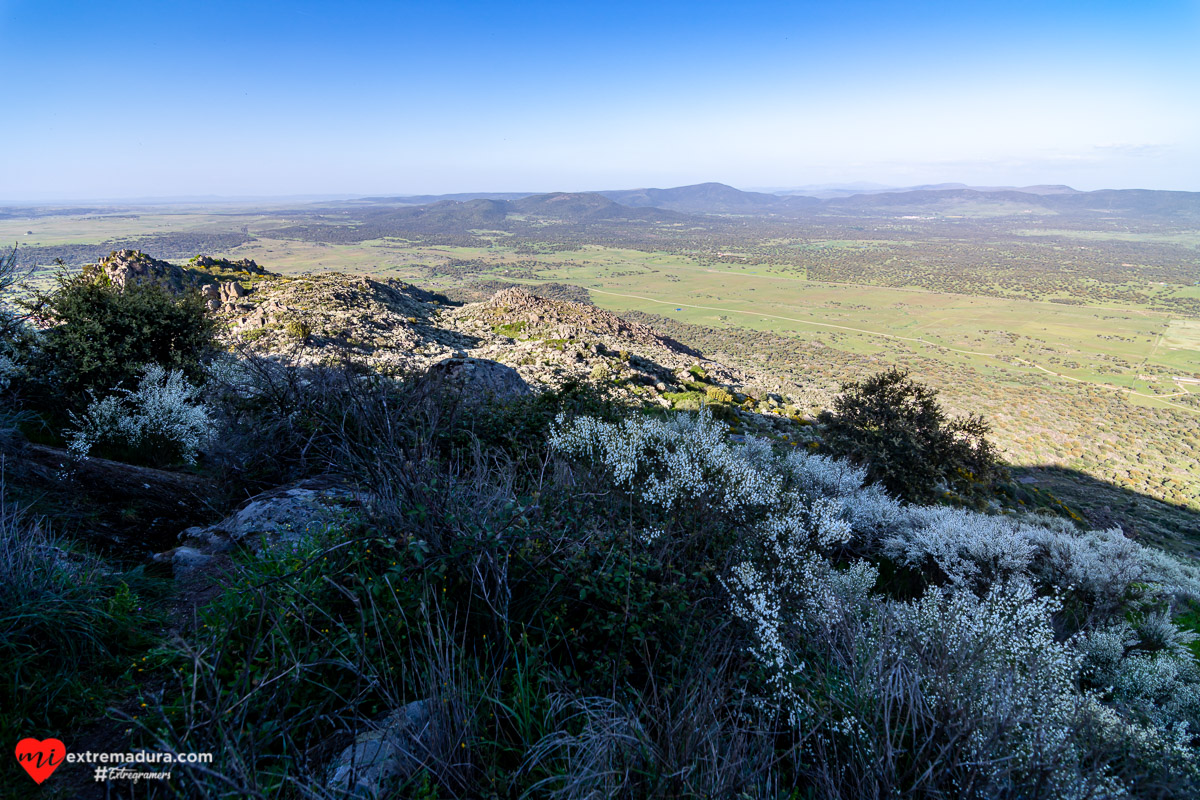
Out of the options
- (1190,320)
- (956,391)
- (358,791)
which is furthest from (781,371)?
(1190,320)

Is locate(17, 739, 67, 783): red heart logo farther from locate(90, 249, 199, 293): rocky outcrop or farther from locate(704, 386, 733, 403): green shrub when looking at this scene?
locate(90, 249, 199, 293): rocky outcrop

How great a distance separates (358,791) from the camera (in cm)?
251

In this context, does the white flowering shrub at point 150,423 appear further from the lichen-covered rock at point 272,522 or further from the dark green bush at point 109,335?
the lichen-covered rock at point 272,522

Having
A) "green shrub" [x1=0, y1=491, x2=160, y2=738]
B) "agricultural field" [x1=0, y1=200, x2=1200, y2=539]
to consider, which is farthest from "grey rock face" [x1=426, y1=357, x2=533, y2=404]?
"agricultural field" [x1=0, y1=200, x2=1200, y2=539]

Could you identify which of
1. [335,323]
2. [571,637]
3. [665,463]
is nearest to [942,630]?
[571,637]

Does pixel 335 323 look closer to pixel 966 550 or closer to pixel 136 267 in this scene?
pixel 136 267

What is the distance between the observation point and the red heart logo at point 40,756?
255cm

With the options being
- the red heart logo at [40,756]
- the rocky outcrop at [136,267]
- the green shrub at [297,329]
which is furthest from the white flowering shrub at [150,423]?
the rocky outcrop at [136,267]

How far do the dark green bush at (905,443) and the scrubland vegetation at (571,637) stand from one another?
17.2 ft

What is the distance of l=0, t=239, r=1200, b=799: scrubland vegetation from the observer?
2732 mm

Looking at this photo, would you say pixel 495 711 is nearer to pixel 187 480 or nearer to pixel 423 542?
pixel 423 542

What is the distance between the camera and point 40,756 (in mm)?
2623

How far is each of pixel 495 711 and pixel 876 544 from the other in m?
7.45

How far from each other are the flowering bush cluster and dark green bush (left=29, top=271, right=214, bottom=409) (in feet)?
25.1
